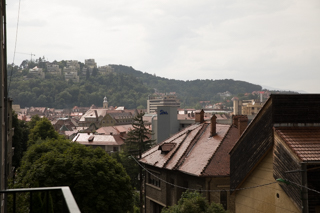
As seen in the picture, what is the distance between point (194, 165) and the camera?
2841 cm

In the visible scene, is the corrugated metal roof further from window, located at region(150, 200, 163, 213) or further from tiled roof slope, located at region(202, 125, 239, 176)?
tiled roof slope, located at region(202, 125, 239, 176)

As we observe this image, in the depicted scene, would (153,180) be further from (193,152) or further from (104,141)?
(104,141)

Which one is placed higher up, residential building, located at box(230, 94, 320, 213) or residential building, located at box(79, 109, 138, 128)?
residential building, located at box(230, 94, 320, 213)

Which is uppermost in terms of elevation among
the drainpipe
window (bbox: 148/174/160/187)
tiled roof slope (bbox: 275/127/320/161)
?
tiled roof slope (bbox: 275/127/320/161)

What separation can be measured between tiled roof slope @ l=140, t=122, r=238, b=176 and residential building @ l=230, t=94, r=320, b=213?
375 inches

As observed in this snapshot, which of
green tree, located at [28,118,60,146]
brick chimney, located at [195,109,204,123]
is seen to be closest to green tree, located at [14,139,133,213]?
brick chimney, located at [195,109,204,123]

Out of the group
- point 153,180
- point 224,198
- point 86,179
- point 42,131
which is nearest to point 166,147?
point 153,180

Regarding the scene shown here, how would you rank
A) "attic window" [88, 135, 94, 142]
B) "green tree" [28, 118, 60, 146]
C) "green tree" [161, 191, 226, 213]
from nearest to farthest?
1. "green tree" [161, 191, 226, 213]
2. "green tree" [28, 118, 60, 146]
3. "attic window" [88, 135, 94, 142]

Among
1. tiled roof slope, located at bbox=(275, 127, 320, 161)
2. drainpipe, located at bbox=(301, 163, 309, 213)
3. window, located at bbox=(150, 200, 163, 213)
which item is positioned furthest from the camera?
window, located at bbox=(150, 200, 163, 213)

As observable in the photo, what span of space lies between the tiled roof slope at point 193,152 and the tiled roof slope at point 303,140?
41.1ft

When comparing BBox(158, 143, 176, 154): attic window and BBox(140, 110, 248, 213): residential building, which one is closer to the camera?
BBox(140, 110, 248, 213): residential building

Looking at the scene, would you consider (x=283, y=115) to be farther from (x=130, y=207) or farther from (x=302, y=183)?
(x=130, y=207)

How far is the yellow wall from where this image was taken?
14352 mm

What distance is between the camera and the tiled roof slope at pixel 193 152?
28142 mm
